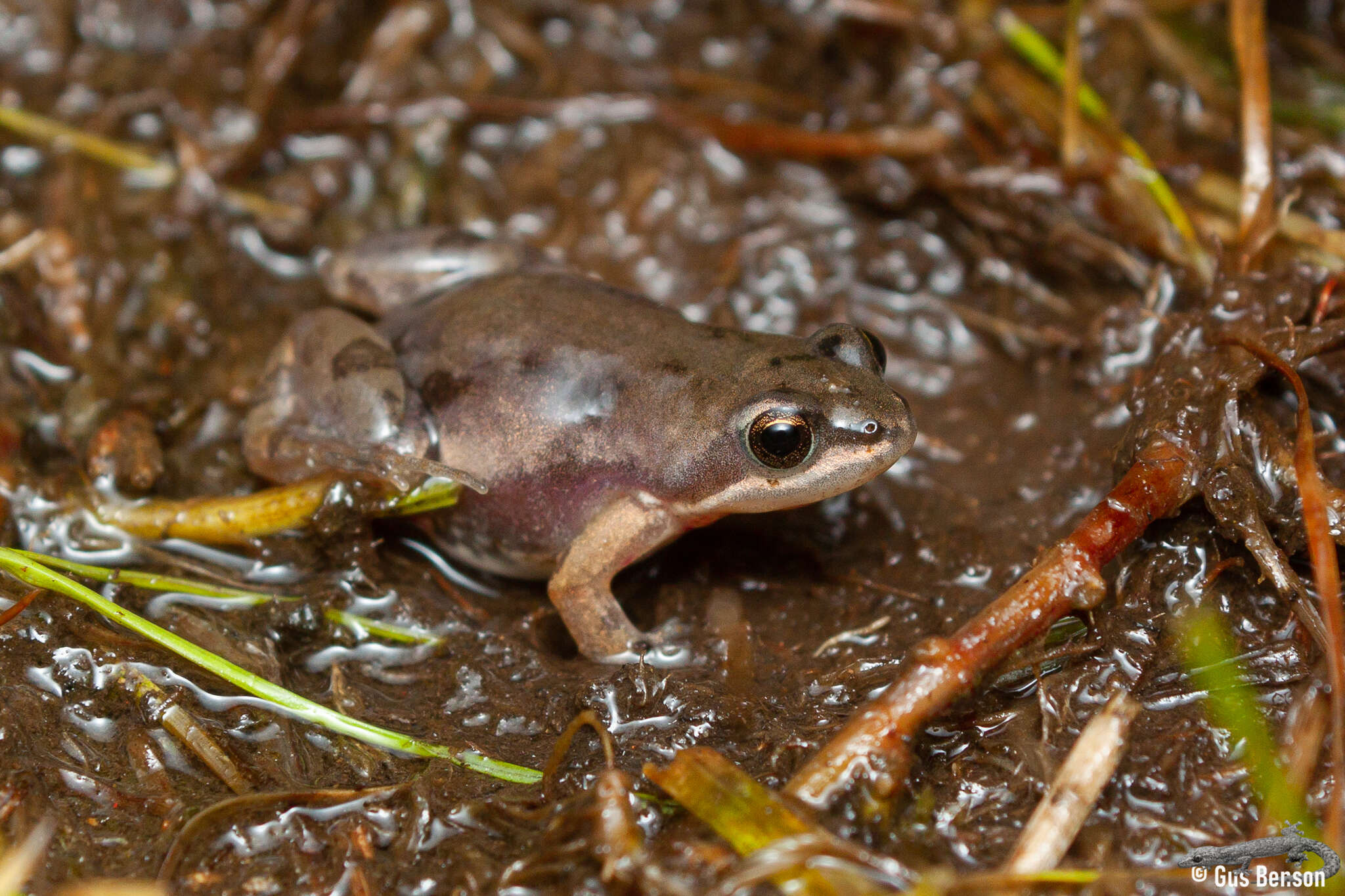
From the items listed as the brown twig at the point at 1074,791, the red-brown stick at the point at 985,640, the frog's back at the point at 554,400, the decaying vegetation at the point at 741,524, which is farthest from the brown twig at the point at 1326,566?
the frog's back at the point at 554,400

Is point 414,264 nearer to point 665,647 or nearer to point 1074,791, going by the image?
point 665,647

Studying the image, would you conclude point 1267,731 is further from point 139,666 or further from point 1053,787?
point 139,666

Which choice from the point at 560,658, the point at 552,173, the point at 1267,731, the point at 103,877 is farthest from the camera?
the point at 552,173

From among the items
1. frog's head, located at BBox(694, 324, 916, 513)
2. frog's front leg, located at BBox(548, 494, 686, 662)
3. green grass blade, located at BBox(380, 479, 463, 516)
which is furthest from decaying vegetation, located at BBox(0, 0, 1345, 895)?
frog's head, located at BBox(694, 324, 916, 513)

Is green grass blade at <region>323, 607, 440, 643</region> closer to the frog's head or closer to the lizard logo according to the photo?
the frog's head

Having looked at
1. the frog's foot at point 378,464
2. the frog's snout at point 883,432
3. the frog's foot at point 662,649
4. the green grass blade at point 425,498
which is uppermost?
the frog's snout at point 883,432

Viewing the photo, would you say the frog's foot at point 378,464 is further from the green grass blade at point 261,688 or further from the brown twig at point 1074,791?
the brown twig at point 1074,791

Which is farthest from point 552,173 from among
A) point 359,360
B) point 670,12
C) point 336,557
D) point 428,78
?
point 336,557
